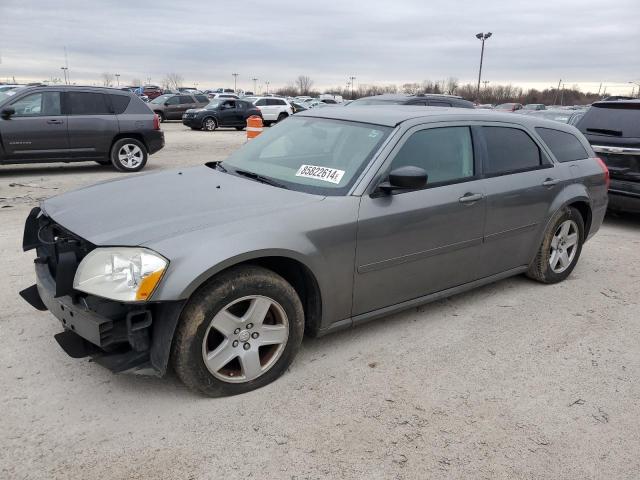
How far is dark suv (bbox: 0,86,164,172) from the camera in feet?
31.6

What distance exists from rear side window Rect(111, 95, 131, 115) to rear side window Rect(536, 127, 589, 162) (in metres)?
8.68

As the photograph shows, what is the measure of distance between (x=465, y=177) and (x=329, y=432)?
2186mm

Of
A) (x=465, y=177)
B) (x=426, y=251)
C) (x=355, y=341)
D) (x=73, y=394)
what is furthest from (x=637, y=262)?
(x=73, y=394)

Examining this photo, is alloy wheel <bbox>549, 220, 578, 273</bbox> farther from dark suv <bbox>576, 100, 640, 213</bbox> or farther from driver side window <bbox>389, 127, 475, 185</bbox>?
dark suv <bbox>576, 100, 640, 213</bbox>

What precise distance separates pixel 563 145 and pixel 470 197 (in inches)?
66.9

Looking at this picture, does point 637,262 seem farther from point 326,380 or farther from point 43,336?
point 43,336

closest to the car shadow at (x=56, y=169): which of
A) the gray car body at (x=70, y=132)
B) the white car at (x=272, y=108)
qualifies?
the gray car body at (x=70, y=132)

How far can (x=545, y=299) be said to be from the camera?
4594 mm

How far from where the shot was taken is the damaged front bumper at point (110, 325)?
2.62 m

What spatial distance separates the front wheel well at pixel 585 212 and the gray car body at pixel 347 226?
0.58 m

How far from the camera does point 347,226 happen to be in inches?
126

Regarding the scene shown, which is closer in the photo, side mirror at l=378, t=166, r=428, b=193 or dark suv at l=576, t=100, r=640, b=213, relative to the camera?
side mirror at l=378, t=166, r=428, b=193

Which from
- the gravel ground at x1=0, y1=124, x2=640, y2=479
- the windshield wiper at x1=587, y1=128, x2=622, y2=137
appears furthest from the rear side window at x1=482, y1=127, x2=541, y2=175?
the windshield wiper at x1=587, y1=128, x2=622, y2=137

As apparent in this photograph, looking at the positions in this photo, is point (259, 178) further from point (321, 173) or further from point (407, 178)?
point (407, 178)
